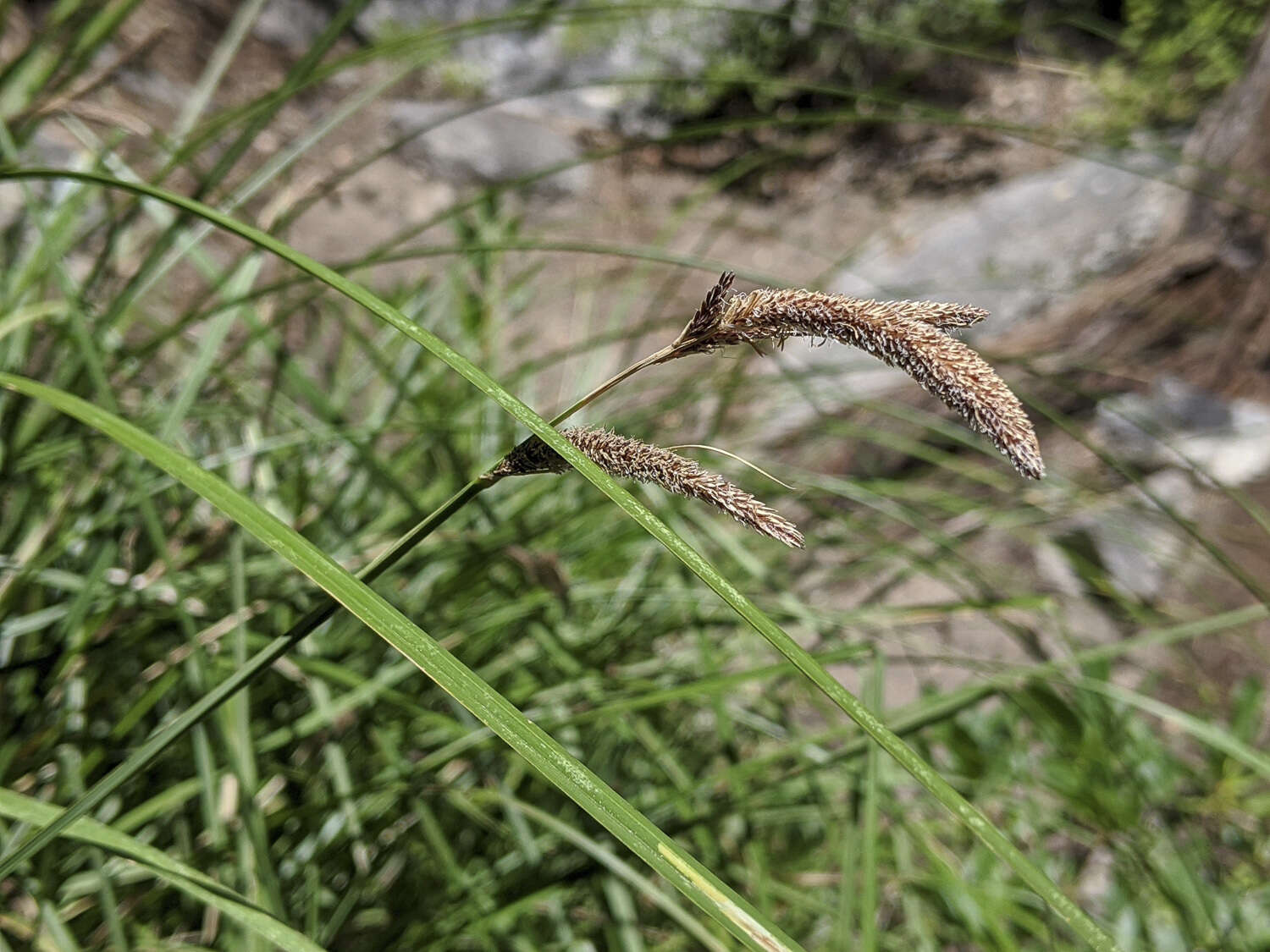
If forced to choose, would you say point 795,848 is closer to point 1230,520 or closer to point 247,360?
point 247,360

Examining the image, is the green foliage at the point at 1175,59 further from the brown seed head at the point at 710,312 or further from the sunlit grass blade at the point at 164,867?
the sunlit grass blade at the point at 164,867

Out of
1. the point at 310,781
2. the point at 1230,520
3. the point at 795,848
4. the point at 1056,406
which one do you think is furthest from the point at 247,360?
the point at 1230,520

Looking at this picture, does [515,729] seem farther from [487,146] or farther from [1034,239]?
[487,146]

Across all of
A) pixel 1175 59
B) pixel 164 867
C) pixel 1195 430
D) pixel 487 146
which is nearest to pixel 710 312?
pixel 164 867

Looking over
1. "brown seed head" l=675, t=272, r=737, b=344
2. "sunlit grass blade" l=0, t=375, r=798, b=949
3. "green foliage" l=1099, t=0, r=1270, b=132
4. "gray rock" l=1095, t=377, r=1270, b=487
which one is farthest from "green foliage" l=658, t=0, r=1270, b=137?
"sunlit grass blade" l=0, t=375, r=798, b=949

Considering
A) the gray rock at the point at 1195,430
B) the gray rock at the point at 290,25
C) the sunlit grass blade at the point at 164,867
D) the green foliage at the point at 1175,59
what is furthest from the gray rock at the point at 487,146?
the sunlit grass blade at the point at 164,867

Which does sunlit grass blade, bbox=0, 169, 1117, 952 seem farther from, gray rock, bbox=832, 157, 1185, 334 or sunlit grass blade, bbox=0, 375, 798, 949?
gray rock, bbox=832, 157, 1185, 334
